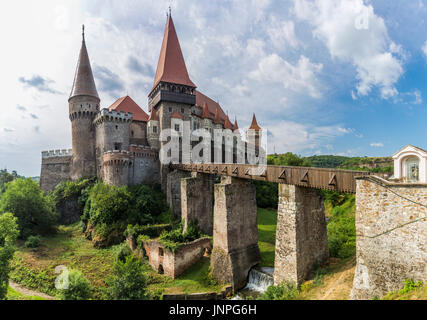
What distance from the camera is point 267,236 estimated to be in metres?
22.2

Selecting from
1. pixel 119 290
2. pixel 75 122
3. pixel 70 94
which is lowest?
pixel 119 290

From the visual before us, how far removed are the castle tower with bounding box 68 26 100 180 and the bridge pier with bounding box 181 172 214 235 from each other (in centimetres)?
1682

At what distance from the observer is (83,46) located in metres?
31.0

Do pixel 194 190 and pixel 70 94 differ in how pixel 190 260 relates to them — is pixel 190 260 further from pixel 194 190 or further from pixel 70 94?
pixel 70 94

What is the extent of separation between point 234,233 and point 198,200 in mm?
6017

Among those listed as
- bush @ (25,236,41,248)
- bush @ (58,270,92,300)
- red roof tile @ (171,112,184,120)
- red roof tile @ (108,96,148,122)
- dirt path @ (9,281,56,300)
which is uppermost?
red roof tile @ (108,96,148,122)

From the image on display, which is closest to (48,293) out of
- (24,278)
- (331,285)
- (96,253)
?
(24,278)

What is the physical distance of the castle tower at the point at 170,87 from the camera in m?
29.9

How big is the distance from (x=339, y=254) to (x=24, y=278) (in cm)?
1997

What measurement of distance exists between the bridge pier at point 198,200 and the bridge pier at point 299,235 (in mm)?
10078

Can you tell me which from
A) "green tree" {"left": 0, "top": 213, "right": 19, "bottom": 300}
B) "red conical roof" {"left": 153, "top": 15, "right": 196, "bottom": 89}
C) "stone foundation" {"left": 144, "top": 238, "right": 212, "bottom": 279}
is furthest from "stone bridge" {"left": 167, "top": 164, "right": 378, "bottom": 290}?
"red conical roof" {"left": 153, "top": 15, "right": 196, "bottom": 89}

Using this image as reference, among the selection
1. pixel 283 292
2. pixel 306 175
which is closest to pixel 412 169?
pixel 306 175

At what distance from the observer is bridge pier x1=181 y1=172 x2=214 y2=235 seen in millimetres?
19859

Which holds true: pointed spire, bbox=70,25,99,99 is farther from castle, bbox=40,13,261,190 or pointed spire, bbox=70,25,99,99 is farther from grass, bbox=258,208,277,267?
grass, bbox=258,208,277,267
